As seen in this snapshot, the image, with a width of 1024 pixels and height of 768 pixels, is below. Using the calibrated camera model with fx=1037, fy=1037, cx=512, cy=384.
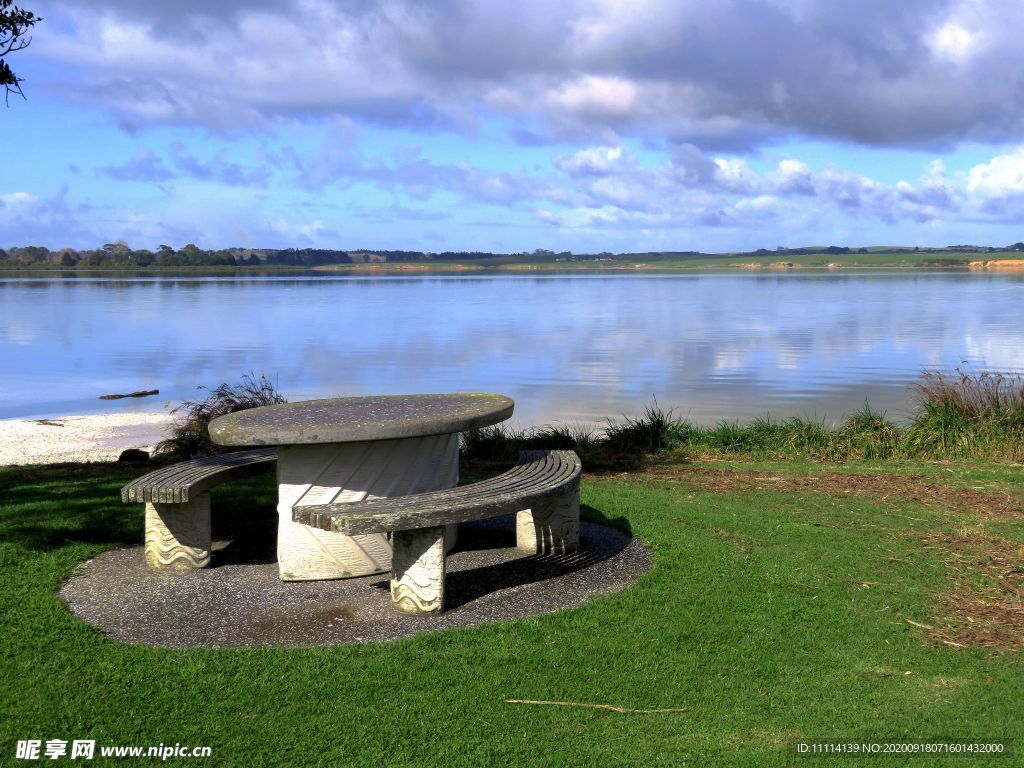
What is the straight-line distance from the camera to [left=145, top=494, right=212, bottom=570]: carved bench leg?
645 centimetres

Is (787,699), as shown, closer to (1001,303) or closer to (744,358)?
(744,358)

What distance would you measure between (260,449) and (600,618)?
12.6 ft

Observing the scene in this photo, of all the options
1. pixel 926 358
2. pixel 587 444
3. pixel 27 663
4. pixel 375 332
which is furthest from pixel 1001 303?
pixel 27 663

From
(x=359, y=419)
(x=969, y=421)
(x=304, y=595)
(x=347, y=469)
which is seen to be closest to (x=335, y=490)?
(x=347, y=469)

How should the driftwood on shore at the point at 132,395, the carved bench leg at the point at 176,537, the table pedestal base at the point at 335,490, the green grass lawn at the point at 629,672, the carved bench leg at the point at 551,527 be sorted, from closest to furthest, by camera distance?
the green grass lawn at the point at 629,672, the table pedestal base at the point at 335,490, the carved bench leg at the point at 176,537, the carved bench leg at the point at 551,527, the driftwood on shore at the point at 132,395

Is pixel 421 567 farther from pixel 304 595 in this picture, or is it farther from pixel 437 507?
pixel 304 595

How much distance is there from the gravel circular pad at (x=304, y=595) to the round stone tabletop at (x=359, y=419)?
91 cm

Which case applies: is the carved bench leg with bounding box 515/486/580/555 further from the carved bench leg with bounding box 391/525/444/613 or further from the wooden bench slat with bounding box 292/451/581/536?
the carved bench leg with bounding box 391/525/444/613

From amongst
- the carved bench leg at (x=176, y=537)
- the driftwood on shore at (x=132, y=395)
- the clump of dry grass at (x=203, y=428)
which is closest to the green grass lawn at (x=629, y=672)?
the carved bench leg at (x=176, y=537)

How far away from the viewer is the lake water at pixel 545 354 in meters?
20.7

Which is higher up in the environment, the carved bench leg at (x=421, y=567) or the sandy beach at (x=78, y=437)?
the carved bench leg at (x=421, y=567)

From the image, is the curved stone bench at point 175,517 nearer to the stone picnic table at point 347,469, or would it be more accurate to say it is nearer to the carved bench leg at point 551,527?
the stone picnic table at point 347,469

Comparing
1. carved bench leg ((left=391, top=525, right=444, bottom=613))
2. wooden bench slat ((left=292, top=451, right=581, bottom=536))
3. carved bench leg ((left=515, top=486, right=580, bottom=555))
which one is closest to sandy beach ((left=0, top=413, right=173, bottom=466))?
carved bench leg ((left=515, top=486, right=580, bottom=555))

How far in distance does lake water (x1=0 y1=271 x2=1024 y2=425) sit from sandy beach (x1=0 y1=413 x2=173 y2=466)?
177 cm
